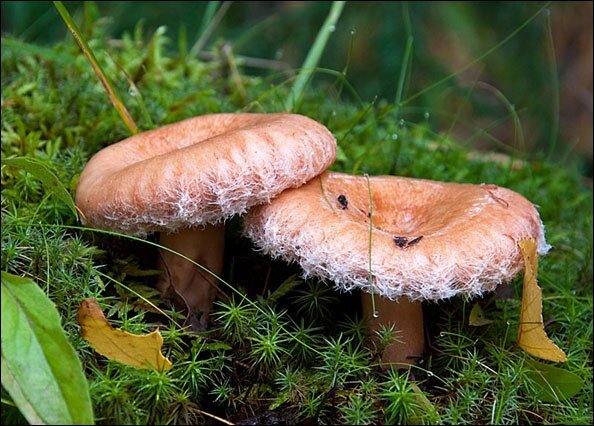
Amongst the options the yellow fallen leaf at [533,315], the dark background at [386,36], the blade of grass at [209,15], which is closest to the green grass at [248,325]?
the yellow fallen leaf at [533,315]

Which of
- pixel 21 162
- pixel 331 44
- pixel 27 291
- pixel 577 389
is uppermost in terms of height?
pixel 21 162

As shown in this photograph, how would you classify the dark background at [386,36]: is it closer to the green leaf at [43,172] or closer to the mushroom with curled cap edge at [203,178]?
the mushroom with curled cap edge at [203,178]

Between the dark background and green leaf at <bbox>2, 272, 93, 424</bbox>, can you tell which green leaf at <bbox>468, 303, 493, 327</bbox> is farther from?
the dark background

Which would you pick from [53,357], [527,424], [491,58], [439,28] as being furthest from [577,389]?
[491,58]

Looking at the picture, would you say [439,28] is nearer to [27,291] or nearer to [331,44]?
[331,44]

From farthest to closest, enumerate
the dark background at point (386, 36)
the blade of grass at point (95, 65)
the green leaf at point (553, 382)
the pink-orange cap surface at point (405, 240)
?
the dark background at point (386, 36) → the blade of grass at point (95, 65) → the green leaf at point (553, 382) → the pink-orange cap surface at point (405, 240)

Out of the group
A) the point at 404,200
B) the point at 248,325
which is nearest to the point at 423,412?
the point at 248,325
